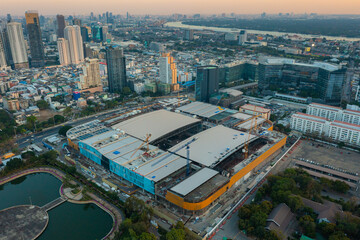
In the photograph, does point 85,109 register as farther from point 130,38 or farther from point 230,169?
point 130,38

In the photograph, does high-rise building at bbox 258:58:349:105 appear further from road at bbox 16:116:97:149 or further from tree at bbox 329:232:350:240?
road at bbox 16:116:97:149

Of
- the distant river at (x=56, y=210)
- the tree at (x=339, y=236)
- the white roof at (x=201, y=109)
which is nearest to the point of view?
the tree at (x=339, y=236)

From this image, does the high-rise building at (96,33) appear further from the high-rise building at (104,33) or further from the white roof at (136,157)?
the white roof at (136,157)

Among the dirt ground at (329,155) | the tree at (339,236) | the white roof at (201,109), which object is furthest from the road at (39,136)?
the tree at (339,236)

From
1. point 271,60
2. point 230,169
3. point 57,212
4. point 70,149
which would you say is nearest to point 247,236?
point 230,169

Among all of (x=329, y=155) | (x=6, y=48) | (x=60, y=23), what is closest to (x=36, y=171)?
(x=329, y=155)

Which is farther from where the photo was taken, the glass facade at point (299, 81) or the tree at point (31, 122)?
the glass facade at point (299, 81)
